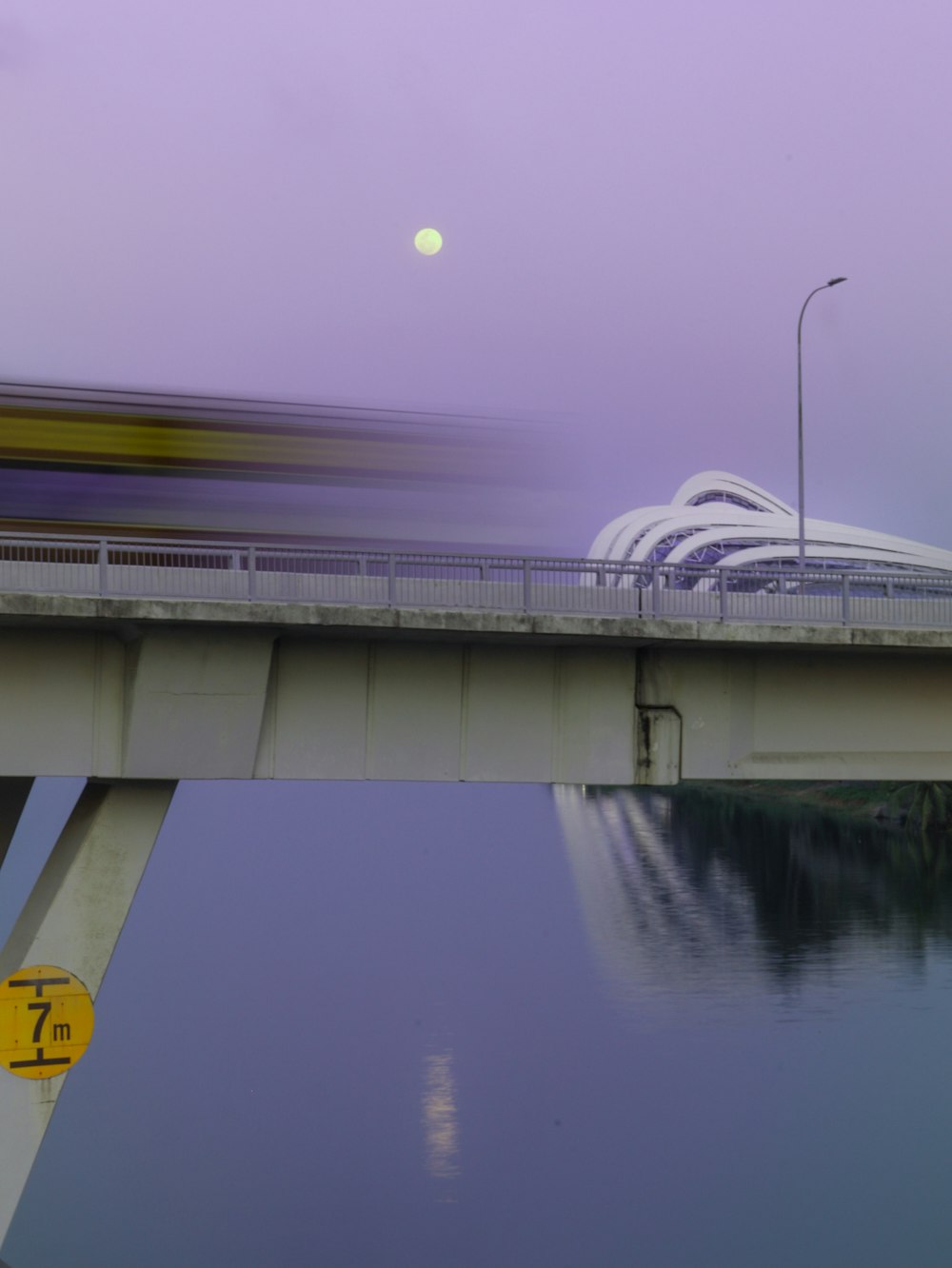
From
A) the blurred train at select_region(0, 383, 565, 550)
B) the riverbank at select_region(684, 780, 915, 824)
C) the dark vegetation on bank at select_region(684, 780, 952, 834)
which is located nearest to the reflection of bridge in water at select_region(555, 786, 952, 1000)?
the dark vegetation on bank at select_region(684, 780, 952, 834)

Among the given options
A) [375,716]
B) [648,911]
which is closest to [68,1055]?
[375,716]

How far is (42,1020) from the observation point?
1190cm

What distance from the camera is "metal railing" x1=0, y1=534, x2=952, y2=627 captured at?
39.4 ft

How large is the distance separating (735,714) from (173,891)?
30.4 m

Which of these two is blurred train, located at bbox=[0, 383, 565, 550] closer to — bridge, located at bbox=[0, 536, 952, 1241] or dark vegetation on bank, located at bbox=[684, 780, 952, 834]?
bridge, located at bbox=[0, 536, 952, 1241]

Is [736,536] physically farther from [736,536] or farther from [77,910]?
[77,910]

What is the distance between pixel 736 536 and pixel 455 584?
69477 millimetres

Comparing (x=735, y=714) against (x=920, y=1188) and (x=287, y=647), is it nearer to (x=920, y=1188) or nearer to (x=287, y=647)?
(x=287, y=647)

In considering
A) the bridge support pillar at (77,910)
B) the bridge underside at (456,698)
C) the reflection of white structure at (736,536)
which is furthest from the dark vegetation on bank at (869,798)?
the bridge support pillar at (77,910)

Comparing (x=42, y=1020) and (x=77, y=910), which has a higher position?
(x=77, y=910)

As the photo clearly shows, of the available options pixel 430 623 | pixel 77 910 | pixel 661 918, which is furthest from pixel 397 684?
pixel 661 918

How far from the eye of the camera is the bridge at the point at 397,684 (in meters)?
12.0

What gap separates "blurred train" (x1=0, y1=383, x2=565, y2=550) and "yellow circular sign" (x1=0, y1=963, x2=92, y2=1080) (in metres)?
5.62

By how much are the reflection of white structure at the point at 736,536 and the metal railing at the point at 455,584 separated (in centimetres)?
5700
